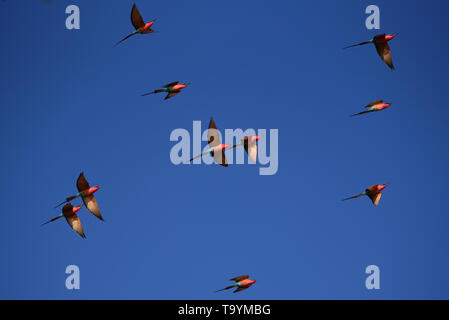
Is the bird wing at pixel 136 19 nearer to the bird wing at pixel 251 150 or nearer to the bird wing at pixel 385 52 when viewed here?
the bird wing at pixel 251 150

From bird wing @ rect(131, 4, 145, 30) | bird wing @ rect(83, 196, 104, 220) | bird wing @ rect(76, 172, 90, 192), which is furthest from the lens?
bird wing @ rect(131, 4, 145, 30)

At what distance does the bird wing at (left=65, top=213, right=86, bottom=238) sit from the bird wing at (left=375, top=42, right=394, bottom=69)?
358 inches

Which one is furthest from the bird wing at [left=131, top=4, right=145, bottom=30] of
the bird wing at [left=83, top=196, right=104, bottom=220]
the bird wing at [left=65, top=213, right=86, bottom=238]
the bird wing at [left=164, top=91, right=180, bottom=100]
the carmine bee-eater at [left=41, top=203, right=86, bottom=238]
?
the bird wing at [left=65, top=213, right=86, bottom=238]

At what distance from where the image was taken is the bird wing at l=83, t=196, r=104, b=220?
54.2 ft

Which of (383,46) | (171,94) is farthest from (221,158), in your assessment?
(383,46)

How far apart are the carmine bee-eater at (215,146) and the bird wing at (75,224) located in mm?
3866

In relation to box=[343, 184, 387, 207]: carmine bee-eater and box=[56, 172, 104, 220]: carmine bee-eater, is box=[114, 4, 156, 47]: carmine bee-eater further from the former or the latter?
box=[343, 184, 387, 207]: carmine bee-eater

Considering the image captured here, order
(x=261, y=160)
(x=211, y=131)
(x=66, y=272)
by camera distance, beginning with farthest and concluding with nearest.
→ (x=66, y=272), (x=261, y=160), (x=211, y=131)
